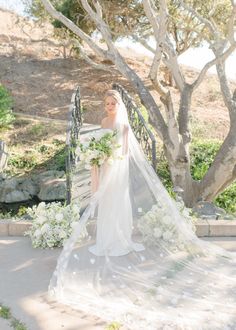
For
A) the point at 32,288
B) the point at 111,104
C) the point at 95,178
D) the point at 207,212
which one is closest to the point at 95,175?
the point at 95,178

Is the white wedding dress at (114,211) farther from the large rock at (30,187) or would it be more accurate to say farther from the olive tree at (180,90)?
the large rock at (30,187)

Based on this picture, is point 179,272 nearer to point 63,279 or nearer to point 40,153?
point 63,279

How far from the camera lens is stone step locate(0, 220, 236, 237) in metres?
6.76

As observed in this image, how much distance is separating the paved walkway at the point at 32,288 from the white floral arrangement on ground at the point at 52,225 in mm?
130

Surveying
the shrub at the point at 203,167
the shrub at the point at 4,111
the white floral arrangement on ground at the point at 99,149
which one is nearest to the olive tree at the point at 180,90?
the shrub at the point at 203,167

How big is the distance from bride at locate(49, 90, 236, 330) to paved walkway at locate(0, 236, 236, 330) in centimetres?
18

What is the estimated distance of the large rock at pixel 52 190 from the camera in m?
12.5

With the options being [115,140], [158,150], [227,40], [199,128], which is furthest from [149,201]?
[199,128]

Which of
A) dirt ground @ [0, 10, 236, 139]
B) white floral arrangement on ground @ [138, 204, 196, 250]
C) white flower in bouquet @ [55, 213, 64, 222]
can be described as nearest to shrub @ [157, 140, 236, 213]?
dirt ground @ [0, 10, 236, 139]

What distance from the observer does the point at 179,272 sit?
18.0ft

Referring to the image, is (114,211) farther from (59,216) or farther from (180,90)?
(180,90)

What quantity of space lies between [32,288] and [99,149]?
1.90 m

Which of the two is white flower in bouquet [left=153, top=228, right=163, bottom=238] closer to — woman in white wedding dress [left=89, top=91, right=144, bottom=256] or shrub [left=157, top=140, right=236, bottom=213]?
woman in white wedding dress [left=89, top=91, right=144, bottom=256]

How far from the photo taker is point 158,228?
6.11 meters
